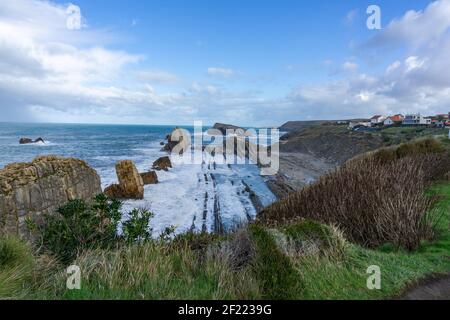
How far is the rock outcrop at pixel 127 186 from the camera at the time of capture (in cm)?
2567

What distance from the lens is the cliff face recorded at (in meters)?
12.3

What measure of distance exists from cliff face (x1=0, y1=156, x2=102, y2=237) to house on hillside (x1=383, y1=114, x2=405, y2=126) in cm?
9354

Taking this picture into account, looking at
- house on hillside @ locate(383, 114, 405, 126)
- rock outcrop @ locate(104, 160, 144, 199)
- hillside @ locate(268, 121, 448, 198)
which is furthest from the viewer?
house on hillside @ locate(383, 114, 405, 126)

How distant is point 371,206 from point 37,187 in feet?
42.6

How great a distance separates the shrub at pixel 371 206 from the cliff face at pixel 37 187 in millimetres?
8311

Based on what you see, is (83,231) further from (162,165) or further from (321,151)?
(321,151)

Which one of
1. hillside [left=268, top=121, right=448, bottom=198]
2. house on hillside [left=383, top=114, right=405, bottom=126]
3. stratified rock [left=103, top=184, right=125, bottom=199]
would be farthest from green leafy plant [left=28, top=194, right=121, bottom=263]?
house on hillside [left=383, top=114, right=405, bottom=126]

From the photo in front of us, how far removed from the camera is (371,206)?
7.41 m

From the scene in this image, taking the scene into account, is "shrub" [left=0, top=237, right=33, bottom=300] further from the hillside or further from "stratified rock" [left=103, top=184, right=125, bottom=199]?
the hillside

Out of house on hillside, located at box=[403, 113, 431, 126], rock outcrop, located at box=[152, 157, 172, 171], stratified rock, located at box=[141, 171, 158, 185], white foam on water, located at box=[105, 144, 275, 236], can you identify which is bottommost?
white foam on water, located at box=[105, 144, 275, 236]

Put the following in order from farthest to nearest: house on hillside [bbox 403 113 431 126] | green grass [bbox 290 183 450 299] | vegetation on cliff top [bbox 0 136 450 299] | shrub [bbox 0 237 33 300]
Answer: house on hillside [bbox 403 113 431 126] → green grass [bbox 290 183 450 299] → vegetation on cliff top [bbox 0 136 450 299] → shrub [bbox 0 237 33 300]

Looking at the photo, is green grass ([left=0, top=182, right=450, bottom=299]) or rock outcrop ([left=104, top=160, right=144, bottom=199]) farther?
rock outcrop ([left=104, top=160, right=144, bottom=199])

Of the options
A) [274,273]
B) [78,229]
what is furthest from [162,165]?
[274,273]
